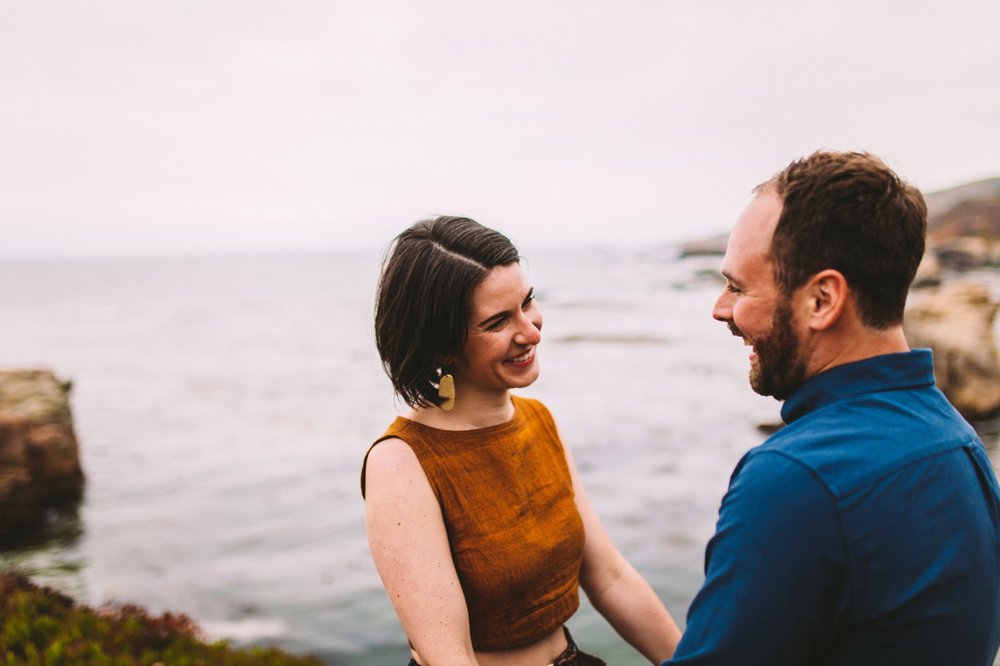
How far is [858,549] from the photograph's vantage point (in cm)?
161

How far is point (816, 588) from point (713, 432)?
13781 mm

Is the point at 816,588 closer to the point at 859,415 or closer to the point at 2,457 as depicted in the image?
the point at 859,415

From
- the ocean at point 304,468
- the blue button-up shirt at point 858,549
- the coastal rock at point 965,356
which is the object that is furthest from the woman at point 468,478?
the coastal rock at point 965,356

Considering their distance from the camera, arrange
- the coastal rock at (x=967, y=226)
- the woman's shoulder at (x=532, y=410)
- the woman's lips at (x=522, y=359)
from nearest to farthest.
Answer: the woman's lips at (x=522, y=359) < the woman's shoulder at (x=532, y=410) < the coastal rock at (x=967, y=226)

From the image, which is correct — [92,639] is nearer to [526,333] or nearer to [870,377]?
[526,333]

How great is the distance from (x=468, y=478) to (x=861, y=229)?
1.52m

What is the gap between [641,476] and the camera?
12508mm

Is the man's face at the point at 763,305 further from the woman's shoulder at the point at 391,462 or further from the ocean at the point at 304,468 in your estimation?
the ocean at the point at 304,468

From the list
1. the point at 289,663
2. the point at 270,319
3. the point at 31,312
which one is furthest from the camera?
the point at 31,312

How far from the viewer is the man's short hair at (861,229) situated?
181 cm

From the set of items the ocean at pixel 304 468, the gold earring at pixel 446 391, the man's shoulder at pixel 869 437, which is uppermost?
the man's shoulder at pixel 869 437

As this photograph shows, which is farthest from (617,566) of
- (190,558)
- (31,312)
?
(31,312)

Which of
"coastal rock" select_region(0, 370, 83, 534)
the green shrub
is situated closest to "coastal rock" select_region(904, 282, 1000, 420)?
the green shrub

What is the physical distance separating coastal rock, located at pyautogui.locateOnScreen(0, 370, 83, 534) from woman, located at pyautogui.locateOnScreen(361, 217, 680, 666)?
10.4 m
